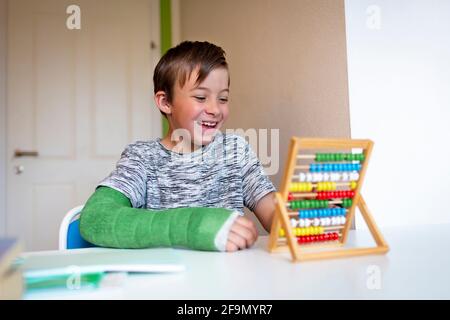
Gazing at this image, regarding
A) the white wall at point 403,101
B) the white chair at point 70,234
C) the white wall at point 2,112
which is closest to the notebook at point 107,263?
the white chair at point 70,234

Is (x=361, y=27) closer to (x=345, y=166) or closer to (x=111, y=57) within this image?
(x=345, y=166)

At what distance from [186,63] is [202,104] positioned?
0.11m

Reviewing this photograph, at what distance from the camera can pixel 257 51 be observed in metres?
1.73

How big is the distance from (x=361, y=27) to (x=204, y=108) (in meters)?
0.49

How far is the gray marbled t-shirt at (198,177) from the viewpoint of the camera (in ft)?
3.58

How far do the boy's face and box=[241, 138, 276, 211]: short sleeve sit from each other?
0.12 meters

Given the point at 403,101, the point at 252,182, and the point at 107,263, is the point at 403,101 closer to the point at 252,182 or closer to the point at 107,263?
the point at 252,182

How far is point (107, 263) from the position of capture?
0.55 metres

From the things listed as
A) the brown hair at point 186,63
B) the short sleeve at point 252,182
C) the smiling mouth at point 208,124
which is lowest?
the short sleeve at point 252,182

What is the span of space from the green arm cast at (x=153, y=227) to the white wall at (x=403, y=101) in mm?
628

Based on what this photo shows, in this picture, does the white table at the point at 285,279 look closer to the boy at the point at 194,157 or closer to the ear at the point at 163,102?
the boy at the point at 194,157

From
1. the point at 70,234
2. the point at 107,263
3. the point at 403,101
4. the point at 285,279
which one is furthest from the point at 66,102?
the point at 285,279
